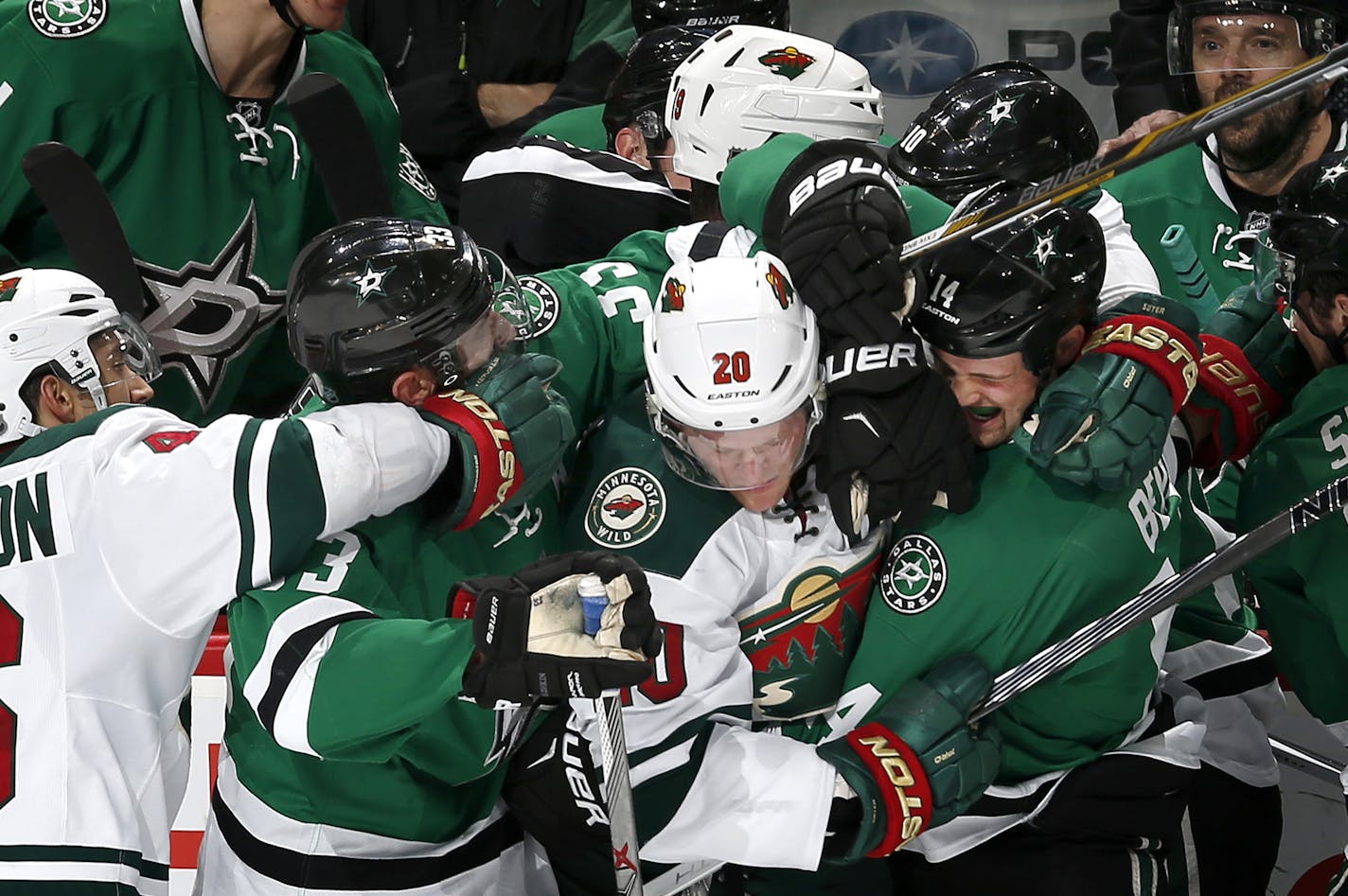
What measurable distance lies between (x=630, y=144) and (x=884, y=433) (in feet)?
5.33

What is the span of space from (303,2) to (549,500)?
112cm

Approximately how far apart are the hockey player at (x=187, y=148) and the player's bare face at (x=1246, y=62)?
1.78 m

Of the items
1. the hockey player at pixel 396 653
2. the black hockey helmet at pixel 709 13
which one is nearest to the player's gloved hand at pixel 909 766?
the hockey player at pixel 396 653

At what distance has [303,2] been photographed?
3.02 m

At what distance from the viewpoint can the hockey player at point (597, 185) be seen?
358 centimetres

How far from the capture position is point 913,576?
7.93 ft

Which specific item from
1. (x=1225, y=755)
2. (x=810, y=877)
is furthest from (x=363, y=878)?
(x=1225, y=755)

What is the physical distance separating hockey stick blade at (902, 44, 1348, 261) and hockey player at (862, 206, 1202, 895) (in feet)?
0.46

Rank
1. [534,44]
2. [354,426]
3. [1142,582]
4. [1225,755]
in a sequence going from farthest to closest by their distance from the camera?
[534,44] < [1225,755] < [1142,582] < [354,426]

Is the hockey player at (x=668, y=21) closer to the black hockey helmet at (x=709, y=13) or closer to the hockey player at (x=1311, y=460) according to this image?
the black hockey helmet at (x=709, y=13)

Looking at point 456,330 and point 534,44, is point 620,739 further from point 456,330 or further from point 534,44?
point 534,44

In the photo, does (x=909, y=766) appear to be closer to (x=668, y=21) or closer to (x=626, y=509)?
(x=626, y=509)

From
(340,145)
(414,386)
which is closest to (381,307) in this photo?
(414,386)

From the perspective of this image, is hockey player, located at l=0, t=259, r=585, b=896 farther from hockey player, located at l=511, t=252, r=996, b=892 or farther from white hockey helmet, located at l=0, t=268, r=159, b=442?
hockey player, located at l=511, t=252, r=996, b=892
